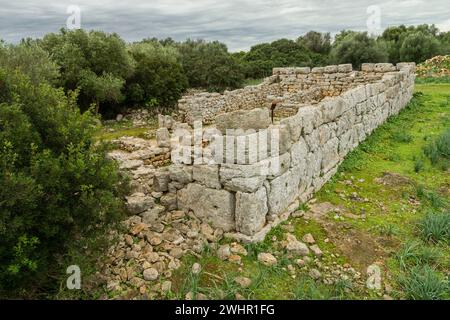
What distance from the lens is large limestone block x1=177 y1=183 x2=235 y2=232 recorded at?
17.8 feet

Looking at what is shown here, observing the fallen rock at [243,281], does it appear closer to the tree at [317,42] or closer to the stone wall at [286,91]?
the stone wall at [286,91]

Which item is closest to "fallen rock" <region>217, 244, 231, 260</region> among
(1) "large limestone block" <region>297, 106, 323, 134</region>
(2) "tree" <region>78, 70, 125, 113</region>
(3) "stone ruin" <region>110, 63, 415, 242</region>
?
(3) "stone ruin" <region>110, 63, 415, 242</region>

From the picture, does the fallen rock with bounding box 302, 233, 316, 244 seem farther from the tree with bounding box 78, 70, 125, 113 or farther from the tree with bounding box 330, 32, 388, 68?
the tree with bounding box 330, 32, 388, 68

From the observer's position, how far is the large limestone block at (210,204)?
214 inches

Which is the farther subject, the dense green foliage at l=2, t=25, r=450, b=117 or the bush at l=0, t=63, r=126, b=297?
the dense green foliage at l=2, t=25, r=450, b=117

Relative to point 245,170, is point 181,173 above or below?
below

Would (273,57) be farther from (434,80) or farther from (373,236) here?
(373,236)

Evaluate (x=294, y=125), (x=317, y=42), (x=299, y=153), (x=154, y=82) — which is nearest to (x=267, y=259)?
(x=299, y=153)

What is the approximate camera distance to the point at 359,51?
3516cm

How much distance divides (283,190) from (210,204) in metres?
1.27

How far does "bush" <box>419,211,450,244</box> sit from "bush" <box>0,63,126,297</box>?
4611 mm

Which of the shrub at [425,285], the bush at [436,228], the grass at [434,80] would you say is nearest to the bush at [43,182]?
the shrub at [425,285]
